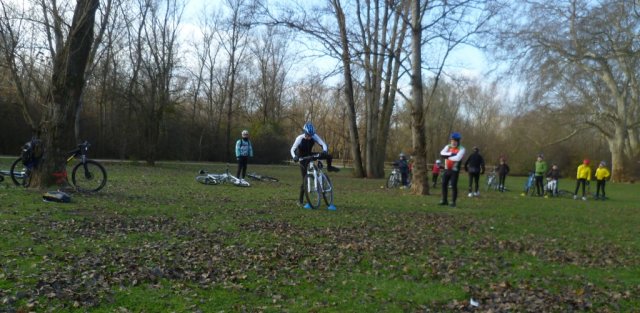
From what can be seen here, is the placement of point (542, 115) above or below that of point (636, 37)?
below

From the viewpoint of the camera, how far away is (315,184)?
11195 mm

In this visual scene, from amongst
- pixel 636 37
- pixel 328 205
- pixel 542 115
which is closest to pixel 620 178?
pixel 542 115

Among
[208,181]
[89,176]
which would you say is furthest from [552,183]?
[89,176]

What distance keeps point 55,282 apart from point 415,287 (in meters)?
3.35

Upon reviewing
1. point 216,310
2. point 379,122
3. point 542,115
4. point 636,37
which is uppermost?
point 636,37

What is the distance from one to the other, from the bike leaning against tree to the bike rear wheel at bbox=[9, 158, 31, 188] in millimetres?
6214

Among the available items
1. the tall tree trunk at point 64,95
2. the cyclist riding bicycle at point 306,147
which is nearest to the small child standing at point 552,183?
the cyclist riding bicycle at point 306,147

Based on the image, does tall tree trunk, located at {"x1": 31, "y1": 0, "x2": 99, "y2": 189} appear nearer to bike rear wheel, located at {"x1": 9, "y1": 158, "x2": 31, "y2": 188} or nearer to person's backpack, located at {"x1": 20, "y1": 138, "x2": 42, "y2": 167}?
person's backpack, located at {"x1": 20, "y1": 138, "x2": 42, "y2": 167}

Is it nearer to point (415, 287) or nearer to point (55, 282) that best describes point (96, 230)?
point (55, 282)

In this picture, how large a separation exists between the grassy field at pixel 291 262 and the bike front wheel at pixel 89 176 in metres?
2.30

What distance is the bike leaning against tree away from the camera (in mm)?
11102

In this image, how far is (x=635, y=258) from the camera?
24.9 feet

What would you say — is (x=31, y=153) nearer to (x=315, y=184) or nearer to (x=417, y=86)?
(x=315, y=184)

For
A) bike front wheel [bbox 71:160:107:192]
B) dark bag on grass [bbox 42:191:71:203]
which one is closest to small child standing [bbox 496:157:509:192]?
bike front wheel [bbox 71:160:107:192]
